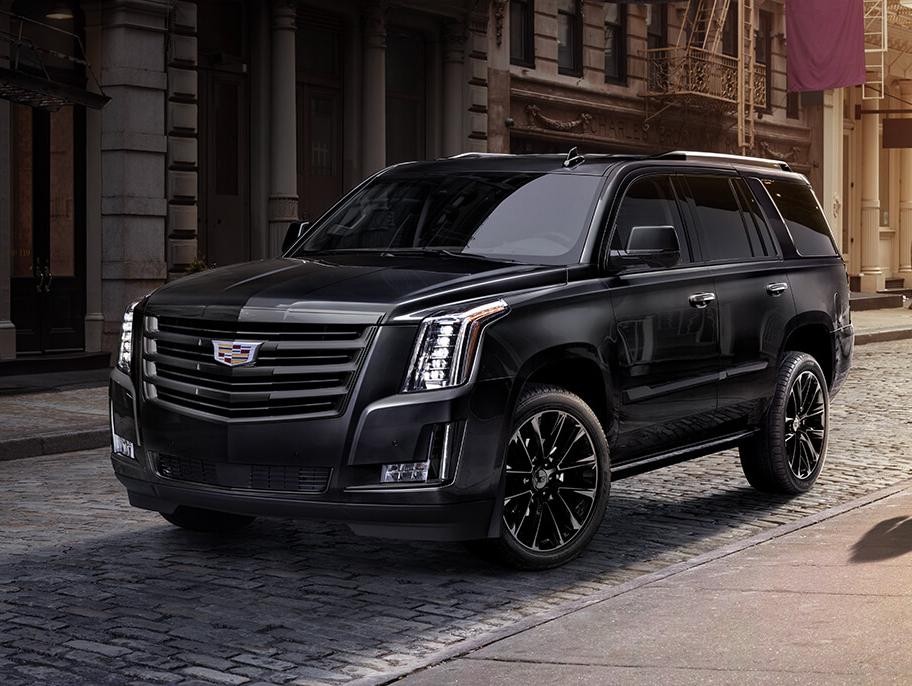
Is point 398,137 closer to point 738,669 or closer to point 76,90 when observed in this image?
point 76,90

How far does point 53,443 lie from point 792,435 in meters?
5.74

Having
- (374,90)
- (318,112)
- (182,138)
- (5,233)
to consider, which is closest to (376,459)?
(5,233)

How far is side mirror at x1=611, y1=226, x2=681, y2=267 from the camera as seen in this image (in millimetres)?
7660

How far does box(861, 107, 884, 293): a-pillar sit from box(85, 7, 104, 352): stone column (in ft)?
83.8

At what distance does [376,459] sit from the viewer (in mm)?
6555

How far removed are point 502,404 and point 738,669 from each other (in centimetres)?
188

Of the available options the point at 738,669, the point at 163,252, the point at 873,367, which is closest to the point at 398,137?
the point at 163,252

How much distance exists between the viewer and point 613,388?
24.8ft

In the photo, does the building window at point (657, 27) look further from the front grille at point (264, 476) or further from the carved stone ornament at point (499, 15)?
the front grille at point (264, 476)

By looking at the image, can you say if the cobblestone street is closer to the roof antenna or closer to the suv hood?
the suv hood

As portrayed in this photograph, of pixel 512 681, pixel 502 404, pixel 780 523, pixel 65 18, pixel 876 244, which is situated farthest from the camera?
pixel 876 244

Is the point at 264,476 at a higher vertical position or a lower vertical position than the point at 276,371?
lower

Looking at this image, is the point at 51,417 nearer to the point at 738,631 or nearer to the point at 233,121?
the point at 233,121

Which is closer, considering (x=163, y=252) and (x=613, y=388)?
(x=613, y=388)
